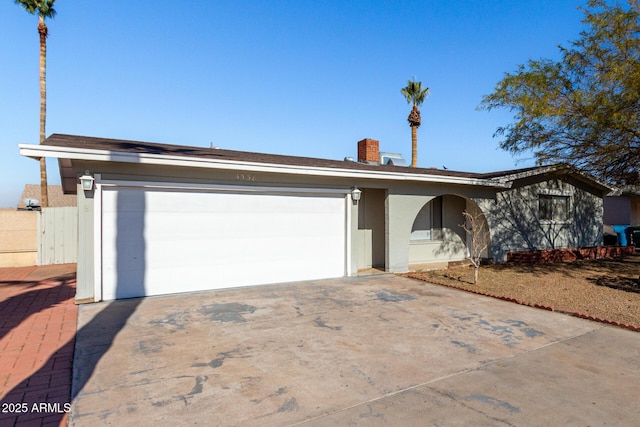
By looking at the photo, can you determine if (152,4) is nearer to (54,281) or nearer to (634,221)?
(54,281)

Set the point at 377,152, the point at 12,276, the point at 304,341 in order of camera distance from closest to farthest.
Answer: the point at 304,341, the point at 12,276, the point at 377,152

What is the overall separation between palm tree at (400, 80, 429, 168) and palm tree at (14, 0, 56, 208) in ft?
70.7

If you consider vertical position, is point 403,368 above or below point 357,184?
below

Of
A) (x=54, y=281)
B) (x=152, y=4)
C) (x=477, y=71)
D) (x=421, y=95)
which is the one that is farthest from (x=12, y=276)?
(x=421, y=95)

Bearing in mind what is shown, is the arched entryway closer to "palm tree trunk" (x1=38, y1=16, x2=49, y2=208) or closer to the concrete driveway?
the concrete driveway

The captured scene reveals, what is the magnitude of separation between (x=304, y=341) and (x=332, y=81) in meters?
12.3

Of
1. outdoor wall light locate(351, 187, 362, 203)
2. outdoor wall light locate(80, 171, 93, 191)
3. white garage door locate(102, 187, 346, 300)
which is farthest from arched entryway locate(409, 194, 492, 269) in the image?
outdoor wall light locate(80, 171, 93, 191)

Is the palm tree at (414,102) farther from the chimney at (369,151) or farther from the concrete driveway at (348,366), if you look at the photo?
the concrete driveway at (348,366)

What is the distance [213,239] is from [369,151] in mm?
7789

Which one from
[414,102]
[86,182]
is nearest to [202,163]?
[86,182]

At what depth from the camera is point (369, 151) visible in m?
13.5

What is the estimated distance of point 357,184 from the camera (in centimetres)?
942

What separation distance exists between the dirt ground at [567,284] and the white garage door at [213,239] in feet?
9.80

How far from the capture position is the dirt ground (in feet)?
20.9
